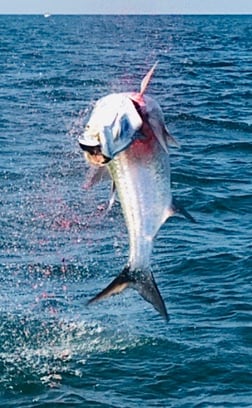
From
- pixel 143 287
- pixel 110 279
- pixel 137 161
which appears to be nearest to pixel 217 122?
pixel 110 279

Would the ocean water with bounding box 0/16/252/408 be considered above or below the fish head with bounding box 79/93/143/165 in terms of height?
below

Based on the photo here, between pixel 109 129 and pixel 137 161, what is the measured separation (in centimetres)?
36

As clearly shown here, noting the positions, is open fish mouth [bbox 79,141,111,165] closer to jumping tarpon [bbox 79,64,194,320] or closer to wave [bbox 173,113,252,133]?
jumping tarpon [bbox 79,64,194,320]

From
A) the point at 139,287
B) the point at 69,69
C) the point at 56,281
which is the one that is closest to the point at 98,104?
the point at 139,287

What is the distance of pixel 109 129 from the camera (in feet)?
17.1

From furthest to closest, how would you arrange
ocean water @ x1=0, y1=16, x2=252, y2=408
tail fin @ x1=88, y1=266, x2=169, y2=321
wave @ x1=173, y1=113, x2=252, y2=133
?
wave @ x1=173, y1=113, x2=252, y2=133 → ocean water @ x1=0, y1=16, x2=252, y2=408 → tail fin @ x1=88, y1=266, x2=169, y2=321

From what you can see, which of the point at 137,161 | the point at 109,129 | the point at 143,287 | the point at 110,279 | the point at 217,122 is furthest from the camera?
the point at 217,122

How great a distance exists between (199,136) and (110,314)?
1423 centimetres

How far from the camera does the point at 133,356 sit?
36.8 ft

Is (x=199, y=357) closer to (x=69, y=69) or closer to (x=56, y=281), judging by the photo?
(x=56, y=281)

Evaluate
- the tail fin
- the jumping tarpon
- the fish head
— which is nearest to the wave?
the tail fin

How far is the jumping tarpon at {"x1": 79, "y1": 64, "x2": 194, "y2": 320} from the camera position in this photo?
206 inches

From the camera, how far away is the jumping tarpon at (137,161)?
524 cm

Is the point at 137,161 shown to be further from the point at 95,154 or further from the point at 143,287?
the point at 143,287
